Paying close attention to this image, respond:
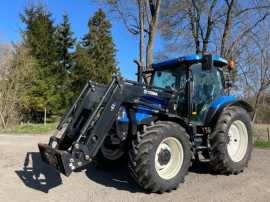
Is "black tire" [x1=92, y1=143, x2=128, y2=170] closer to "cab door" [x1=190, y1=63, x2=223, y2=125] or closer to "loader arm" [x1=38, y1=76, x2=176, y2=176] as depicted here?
"loader arm" [x1=38, y1=76, x2=176, y2=176]

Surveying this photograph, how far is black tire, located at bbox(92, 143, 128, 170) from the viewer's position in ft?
15.9

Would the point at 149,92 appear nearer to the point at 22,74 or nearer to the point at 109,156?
the point at 109,156

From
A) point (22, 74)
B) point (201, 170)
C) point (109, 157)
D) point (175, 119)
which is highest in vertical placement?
point (22, 74)

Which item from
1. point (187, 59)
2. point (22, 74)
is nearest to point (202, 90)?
point (187, 59)

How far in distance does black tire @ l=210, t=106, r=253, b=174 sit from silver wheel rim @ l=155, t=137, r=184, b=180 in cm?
93

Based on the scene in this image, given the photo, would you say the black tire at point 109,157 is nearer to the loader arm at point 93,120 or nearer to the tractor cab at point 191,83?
the loader arm at point 93,120

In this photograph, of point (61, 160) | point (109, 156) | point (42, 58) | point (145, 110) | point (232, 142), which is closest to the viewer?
point (61, 160)

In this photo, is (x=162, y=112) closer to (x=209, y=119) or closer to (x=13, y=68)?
(x=209, y=119)

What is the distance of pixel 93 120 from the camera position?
3.77 metres

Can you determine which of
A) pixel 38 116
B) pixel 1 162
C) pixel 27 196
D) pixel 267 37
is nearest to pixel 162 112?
pixel 27 196

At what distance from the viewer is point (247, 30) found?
13.0 m

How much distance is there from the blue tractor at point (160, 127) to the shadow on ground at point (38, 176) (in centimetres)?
64

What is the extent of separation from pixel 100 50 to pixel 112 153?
21981mm

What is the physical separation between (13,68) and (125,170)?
47.4ft
